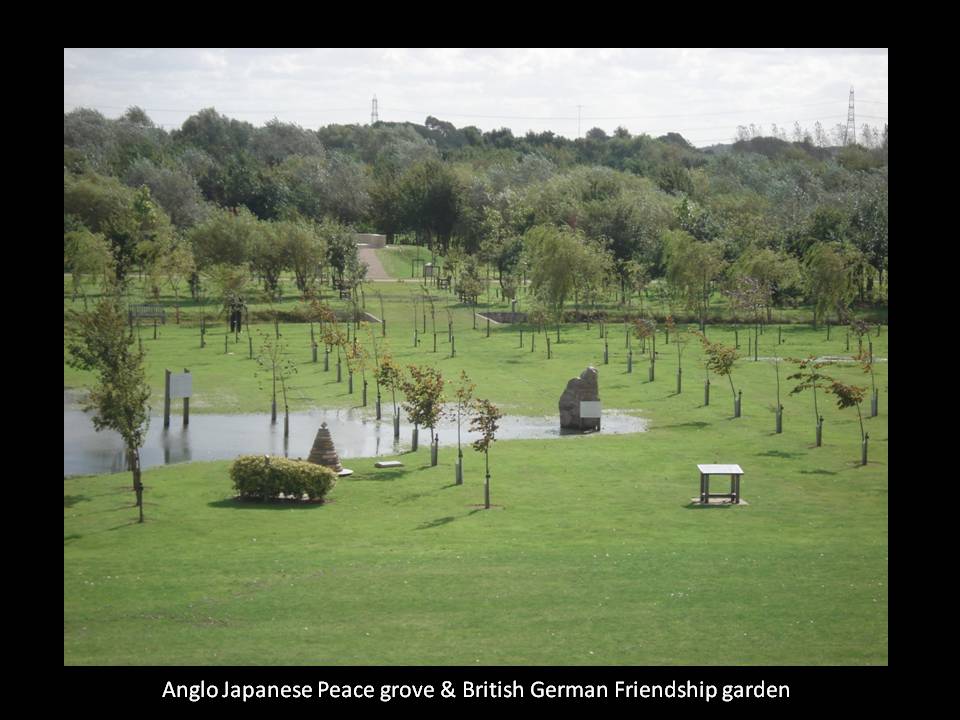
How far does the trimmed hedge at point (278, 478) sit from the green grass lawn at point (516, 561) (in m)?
0.60

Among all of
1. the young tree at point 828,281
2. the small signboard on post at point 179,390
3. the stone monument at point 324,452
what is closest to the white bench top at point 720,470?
the stone monument at point 324,452

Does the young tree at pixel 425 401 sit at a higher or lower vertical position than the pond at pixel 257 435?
higher

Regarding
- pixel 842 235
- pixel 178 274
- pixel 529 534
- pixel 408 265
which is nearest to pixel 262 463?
pixel 529 534

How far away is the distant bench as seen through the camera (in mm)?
73188

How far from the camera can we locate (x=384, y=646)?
66.0 feet

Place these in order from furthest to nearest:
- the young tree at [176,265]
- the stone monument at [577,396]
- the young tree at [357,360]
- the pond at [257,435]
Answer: the young tree at [176,265]
the young tree at [357,360]
the stone monument at [577,396]
the pond at [257,435]

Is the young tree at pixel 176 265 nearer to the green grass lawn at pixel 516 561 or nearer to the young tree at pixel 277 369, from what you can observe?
the young tree at pixel 277 369

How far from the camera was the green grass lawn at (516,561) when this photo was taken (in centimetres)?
2028

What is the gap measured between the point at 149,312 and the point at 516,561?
55546mm

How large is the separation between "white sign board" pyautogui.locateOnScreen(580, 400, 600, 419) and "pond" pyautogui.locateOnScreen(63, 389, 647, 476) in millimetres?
781

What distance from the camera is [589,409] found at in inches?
1681

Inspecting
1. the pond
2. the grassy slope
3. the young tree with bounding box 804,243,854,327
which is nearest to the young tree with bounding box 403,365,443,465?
the pond

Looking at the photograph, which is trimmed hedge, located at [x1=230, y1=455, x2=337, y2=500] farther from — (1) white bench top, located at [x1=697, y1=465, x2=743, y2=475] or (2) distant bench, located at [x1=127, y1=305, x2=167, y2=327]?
(2) distant bench, located at [x1=127, y1=305, x2=167, y2=327]

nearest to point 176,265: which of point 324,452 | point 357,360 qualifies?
point 357,360
